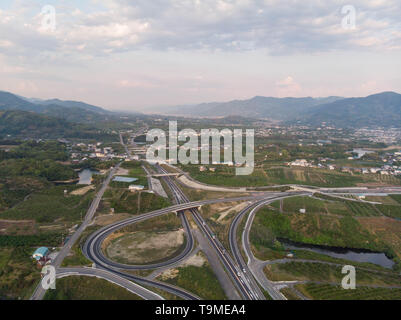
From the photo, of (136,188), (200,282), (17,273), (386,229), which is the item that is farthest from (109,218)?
(386,229)

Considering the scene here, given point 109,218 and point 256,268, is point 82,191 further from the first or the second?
point 256,268

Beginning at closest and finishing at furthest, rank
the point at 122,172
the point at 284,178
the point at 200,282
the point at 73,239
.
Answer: the point at 200,282, the point at 73,239, the point at 284,178, the point at 122,172

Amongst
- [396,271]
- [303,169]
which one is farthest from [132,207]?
[303,169]

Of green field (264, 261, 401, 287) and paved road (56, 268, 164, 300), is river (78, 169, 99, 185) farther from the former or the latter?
green field (264, 261, 401, 287)

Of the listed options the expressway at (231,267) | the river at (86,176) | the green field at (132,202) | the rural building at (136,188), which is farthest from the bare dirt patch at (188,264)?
the river at (86,176)

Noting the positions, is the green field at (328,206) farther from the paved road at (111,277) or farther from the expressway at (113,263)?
the paved road at (111,277)

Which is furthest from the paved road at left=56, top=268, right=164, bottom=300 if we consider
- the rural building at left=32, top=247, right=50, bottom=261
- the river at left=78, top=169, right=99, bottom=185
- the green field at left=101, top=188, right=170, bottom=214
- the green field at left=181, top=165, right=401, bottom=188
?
the river at left=78, top=169, right=99, bottom=185

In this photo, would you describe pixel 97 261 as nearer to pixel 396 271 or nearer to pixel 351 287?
pixel 351 287
